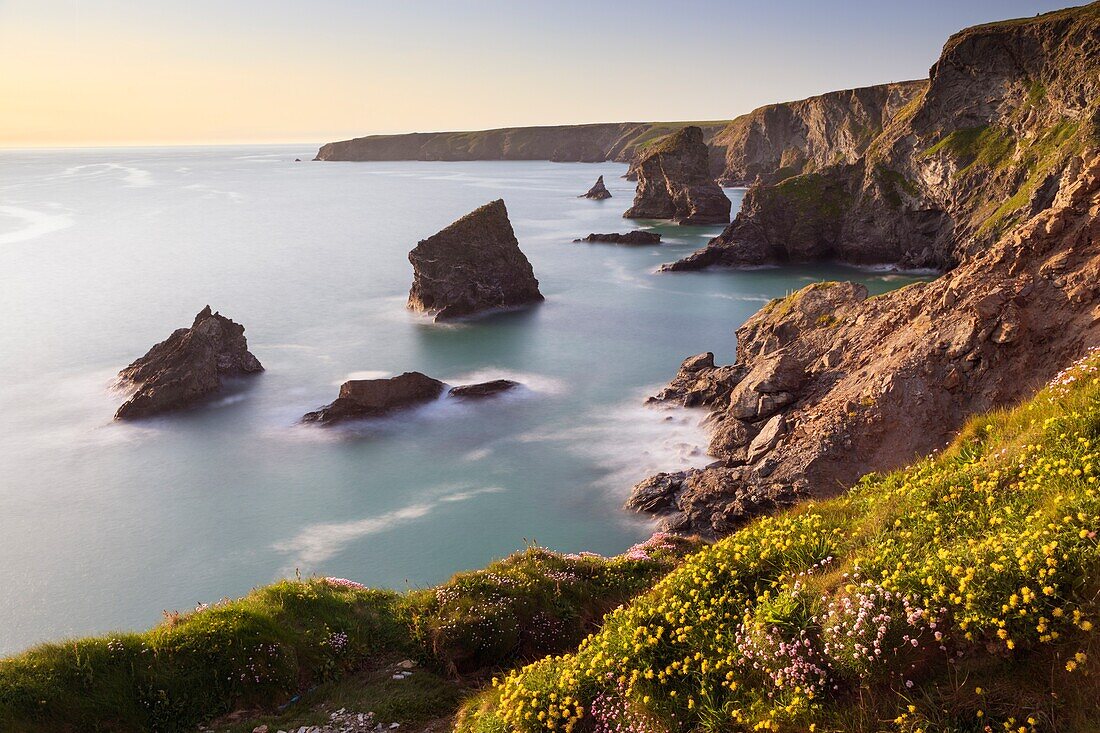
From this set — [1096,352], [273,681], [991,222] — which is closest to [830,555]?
[1096,352]

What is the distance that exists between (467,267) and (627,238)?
45.5 meters

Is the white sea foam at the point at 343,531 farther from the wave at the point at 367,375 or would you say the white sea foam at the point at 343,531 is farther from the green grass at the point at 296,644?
the wave at the point at 367,375

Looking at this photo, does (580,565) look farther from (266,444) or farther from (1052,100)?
(1052,100)

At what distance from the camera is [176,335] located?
4788 centimetres

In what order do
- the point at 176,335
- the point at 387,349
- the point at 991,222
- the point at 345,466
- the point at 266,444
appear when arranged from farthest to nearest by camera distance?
the point at 991,222
the point at 387,349
the point at 176,335
the point at 266,444
the point at 345,466

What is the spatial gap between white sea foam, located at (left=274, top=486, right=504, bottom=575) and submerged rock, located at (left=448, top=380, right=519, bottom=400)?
39.5ft

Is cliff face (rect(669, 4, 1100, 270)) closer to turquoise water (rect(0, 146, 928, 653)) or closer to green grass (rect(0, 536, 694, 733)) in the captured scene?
turquoise water (rect(0, 146, 928, 653))

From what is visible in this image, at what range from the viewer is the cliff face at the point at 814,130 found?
143625 millimetres

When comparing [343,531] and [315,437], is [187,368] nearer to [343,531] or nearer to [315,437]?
[315,437]

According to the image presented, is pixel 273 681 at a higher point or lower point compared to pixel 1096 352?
lower

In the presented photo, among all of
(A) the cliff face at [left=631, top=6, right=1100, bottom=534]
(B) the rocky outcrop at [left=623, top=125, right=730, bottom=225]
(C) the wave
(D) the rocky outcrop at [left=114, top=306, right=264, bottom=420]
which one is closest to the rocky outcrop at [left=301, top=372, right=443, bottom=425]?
(C) the wave

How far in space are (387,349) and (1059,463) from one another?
50.0 m

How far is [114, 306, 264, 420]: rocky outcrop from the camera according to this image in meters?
43.9

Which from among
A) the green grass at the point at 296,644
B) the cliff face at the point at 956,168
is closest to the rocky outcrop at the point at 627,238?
the cliff face at the point at 956,168
